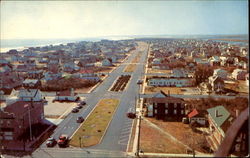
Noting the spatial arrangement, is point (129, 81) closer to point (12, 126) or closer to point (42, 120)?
point (42, 120)

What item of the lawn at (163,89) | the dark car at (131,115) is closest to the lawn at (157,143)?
the dark car at (131,115)

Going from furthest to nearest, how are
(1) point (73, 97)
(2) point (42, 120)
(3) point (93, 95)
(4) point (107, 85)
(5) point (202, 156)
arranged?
1. (4) point (107, 85)
2. (3) point (93, 95)
3. (1) point (73, 97)
4. (2) point (42, 120)
5. (5) point (202, 156)

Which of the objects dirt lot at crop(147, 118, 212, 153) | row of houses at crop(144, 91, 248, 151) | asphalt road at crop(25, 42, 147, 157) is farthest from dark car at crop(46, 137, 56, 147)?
row of houses at crop(144, 91, 248, 151)

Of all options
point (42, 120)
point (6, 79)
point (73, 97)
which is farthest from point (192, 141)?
point (6, 79)

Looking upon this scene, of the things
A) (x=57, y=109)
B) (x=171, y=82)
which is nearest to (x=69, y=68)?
(x=171, y=82)

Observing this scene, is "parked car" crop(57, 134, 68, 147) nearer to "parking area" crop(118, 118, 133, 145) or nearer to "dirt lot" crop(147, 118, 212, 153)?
"parking area" crop(118, 118, 133, 145)

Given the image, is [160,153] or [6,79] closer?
[160,153]
